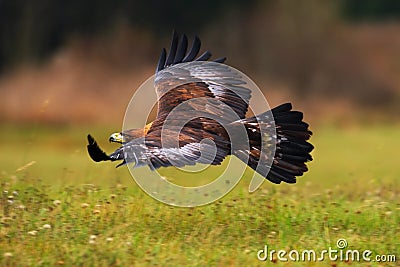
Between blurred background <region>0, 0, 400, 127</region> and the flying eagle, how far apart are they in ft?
40.8

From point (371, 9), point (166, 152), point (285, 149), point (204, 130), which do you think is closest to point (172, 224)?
point (166, 152)

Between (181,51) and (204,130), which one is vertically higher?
(181,51)

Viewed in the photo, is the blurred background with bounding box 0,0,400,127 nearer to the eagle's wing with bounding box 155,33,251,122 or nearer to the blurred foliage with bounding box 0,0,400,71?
the blurred foliage with bounding box 0,0,400,71

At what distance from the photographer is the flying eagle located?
648 centimetres

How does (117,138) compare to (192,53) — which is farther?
(192,53)

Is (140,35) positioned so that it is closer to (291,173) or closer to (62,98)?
(62,98)

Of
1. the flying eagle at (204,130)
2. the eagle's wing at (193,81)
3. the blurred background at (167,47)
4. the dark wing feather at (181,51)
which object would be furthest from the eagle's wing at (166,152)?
the blurred background at (167,47)

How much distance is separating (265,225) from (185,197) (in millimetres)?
1057

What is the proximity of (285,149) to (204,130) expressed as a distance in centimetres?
72

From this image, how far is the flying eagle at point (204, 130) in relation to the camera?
648 centimetres

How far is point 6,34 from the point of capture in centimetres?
2114

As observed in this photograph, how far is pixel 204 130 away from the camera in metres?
7.23

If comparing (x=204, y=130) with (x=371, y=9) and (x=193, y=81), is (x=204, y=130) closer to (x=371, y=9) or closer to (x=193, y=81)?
(x=193, y=81)

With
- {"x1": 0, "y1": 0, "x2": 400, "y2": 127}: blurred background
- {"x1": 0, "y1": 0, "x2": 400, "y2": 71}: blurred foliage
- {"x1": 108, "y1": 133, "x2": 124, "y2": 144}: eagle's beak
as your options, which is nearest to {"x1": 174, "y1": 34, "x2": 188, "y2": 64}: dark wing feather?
{"x1": 108, "y1": 133, "x2": 124, "y2": 144}: eagle's beak
